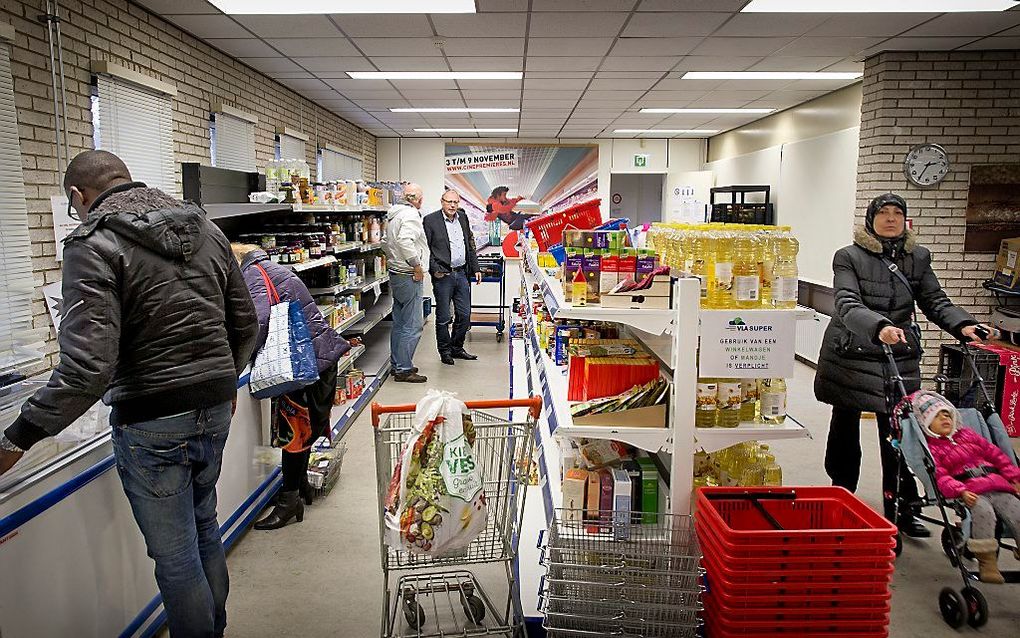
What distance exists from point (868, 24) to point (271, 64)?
201 inches

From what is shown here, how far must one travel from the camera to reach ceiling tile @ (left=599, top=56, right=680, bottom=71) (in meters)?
6.58

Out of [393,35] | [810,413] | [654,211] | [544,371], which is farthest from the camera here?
[654,211]

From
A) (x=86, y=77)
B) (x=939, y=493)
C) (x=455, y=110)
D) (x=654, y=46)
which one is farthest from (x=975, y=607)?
(x=455, y=110)

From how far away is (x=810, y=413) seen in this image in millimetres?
6633

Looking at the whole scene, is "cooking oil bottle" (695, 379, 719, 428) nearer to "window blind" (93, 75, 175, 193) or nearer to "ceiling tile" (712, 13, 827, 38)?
"ceiling tile" (712, 13, 827, 38)

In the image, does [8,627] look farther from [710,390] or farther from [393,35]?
[393,35]

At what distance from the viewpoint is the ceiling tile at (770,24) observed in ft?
16.8

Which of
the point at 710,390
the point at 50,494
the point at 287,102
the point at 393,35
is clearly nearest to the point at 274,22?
the point at 393,35

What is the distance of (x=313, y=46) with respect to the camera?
6.13m

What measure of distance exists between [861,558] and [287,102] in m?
7.67

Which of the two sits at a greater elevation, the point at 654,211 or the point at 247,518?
the point at 654,211

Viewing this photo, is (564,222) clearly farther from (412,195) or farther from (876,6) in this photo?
(412,195)

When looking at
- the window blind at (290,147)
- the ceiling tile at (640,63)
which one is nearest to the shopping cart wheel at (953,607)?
the ceiling tile at (640,63)

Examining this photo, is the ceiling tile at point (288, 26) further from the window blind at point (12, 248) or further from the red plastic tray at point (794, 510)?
the red plastic tray at point (794, 510)
